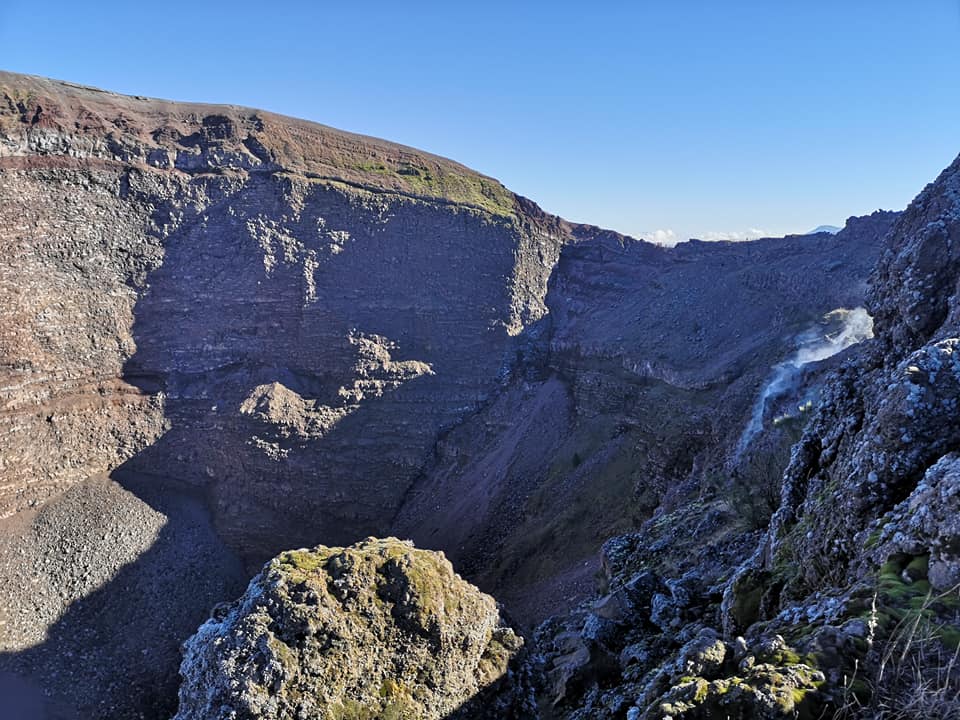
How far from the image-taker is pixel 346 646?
31.6 ft

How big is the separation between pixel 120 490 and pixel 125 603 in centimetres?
818

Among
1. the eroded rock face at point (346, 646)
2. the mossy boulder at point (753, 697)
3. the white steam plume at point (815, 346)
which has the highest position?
the white steam plume at point (815, 346)

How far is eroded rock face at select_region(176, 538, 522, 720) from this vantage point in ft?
29.8

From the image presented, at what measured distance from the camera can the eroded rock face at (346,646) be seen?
9070 millimetres

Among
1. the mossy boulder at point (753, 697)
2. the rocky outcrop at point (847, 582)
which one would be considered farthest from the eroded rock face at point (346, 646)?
the mossy boulder at point (753, 697)

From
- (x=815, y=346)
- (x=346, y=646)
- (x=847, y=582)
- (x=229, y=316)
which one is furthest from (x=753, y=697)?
(x=229, y=316)

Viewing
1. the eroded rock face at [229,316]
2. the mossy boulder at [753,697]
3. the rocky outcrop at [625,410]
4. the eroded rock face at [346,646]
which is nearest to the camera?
the mossy boulder at [753,697]

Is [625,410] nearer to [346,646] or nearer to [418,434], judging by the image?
[418,434]

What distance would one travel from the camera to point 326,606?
9.91m

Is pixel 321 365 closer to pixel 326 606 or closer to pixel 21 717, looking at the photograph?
pixel 21 717

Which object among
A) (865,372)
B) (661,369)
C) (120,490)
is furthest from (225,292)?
(865,372)

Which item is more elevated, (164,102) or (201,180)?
(164,102)

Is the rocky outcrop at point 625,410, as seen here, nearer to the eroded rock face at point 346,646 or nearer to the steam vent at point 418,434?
the steam vent at point 418,434

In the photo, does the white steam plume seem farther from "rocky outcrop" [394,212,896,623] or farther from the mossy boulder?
the mossy boulder
